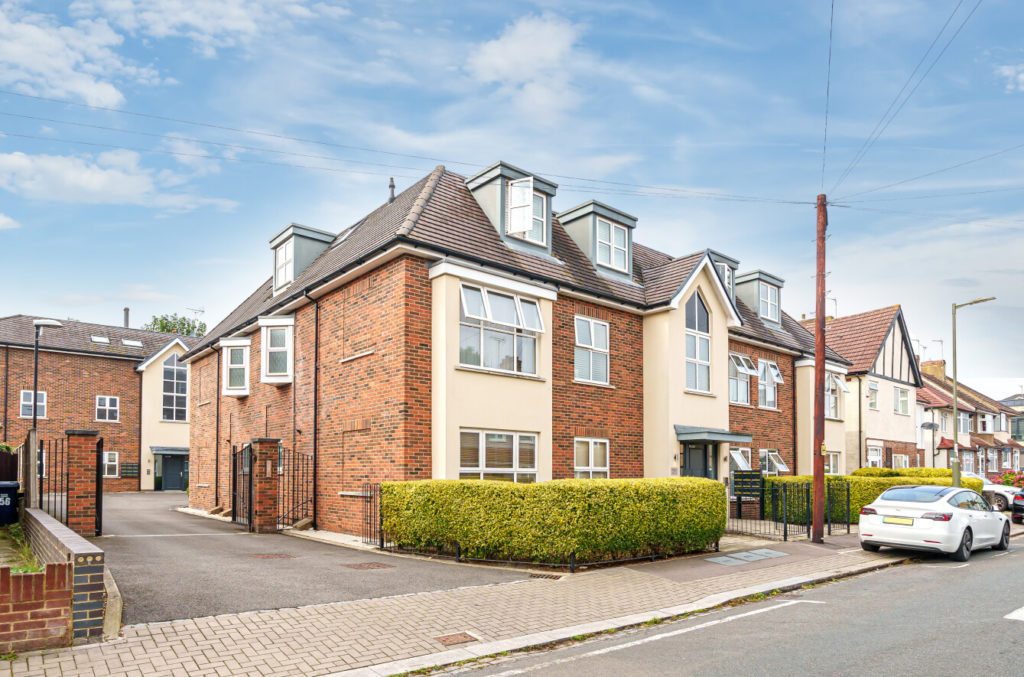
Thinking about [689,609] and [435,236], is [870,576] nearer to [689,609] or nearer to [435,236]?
[689,609]

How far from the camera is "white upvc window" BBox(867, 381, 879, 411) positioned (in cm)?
3236

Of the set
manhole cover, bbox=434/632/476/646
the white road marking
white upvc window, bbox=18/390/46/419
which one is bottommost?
the white road marking

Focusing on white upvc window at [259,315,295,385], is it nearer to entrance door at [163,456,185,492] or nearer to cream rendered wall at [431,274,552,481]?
cream rendered wall at [431,274,552,481]

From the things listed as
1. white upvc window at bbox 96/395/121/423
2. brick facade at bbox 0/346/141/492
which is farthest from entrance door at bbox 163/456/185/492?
white upvc window at bbox 96/395/121/423

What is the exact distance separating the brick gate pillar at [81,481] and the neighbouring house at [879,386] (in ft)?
90.2

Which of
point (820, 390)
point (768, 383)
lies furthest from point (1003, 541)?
point (768, 383)

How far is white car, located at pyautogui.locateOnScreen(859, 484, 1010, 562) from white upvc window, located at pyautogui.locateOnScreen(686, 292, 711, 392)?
649 cm

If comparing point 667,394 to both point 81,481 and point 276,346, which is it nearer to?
point 276,346

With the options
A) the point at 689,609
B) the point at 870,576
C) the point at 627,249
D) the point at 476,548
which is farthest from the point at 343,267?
the point at 870,576

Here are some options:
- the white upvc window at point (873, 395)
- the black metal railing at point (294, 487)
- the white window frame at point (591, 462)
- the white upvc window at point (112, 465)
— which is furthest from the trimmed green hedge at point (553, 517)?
the white upvc window at point (112, 465)

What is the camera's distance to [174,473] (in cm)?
4059

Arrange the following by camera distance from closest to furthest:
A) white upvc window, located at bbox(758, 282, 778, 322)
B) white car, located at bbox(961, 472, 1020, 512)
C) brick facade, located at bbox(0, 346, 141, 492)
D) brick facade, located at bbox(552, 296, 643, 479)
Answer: brick facade, located at bbox(552, 296, 643, 479)
white car, located at bbox(961, 472, 1020, 512)
white upvc window, located at bbox(758, 282, 778, 322)
brick facade, located at bbox(0, 346, 141, 492)

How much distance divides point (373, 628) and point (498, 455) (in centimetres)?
805

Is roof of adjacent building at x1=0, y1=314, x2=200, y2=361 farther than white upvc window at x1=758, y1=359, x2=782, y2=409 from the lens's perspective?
Yes
